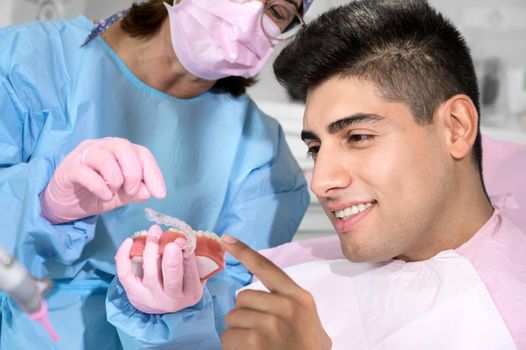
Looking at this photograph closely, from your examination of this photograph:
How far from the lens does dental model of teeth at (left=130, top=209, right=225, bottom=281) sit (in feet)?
4.22

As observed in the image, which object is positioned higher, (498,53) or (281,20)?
(281,20)

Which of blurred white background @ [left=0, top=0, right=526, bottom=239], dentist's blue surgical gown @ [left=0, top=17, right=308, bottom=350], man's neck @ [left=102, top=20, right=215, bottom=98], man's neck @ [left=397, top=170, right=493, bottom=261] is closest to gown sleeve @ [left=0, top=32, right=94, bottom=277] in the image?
dentist's blue surgical gown @ [left=0, top=17, right=308, bottom=350]

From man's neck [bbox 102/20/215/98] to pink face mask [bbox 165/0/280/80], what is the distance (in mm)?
56

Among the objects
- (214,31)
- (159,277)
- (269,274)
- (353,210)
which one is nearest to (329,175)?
(353,210)

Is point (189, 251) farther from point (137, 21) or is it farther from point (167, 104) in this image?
point (137, 21)

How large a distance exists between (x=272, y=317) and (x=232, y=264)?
68cm

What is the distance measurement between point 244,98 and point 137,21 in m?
0.34

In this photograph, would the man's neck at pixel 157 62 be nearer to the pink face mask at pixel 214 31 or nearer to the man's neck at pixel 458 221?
the pink face mask at pixel 214 31

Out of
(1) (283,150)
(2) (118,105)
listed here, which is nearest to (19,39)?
(2) (118,105)

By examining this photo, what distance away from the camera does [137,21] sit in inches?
66.6

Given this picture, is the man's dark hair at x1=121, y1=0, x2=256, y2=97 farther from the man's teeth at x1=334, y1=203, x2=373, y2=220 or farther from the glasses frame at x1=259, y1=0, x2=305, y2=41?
the man's teeth at x1=334, y1=203, x2=373, y2=220

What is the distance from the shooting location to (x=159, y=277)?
129 cm

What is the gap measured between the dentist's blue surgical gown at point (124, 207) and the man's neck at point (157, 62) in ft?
0.10

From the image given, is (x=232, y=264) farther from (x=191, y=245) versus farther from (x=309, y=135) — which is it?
(x=309, y=135)
